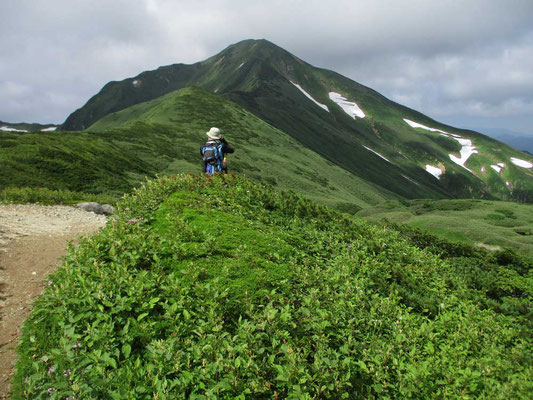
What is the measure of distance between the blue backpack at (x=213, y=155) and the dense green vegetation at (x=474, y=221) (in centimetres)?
1127

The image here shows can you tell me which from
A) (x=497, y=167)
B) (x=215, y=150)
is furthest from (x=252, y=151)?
(x=497, y=167)

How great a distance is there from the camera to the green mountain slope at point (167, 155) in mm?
35031

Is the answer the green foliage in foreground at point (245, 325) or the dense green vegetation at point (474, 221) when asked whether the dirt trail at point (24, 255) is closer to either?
the green foliage in foreground at point (245, 325)

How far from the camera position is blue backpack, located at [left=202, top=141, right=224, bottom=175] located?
51.1 feet

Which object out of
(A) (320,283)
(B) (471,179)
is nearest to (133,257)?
(A) (320,283)

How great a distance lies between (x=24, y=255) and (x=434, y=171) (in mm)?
195649

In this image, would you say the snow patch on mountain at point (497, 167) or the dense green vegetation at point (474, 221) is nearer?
the dense green vegetation at point (474, 221)

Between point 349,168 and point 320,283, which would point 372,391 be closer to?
point 320,283

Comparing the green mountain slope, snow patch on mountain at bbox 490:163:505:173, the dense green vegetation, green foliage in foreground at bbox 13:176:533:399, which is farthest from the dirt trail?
snow patch on mountain at bbox 490:163:505:173

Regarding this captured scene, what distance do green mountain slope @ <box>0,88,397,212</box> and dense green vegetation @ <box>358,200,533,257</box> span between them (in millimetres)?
12642

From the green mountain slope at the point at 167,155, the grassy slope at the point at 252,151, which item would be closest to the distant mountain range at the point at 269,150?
the green mountain slope at the point at 167,155

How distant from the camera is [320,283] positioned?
25.6 feet

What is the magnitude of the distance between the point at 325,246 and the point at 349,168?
373ft

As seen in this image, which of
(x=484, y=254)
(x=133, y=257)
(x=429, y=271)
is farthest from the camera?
(x=484, y=254)
